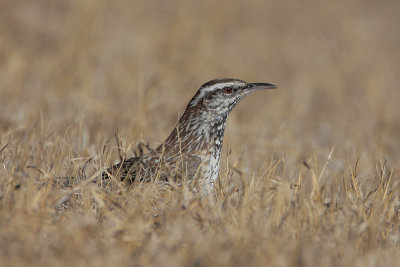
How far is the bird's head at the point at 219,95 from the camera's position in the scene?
5992 millimetres

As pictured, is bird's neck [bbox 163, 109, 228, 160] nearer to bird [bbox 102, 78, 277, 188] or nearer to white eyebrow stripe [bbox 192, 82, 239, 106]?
bird [bbox 102, 78, 277, 188]

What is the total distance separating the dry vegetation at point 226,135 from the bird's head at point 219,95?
54 centimetres

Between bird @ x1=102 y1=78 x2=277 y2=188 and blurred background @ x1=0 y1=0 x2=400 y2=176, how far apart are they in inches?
29.0

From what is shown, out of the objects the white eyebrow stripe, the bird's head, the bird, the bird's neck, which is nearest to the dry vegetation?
the bird

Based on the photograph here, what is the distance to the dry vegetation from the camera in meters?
3.88

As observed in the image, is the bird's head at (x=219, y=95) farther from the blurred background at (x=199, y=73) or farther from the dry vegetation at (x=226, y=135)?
the blurred background at (x=199, y=73)

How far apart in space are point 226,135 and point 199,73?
124 inches

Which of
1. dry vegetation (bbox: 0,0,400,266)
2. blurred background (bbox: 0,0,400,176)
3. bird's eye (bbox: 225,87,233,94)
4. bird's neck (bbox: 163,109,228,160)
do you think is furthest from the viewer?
blurred background (bbox: 0,0,400,176)

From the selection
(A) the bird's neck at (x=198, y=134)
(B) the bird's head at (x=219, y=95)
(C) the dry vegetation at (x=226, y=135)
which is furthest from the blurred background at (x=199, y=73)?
(A) the bird's neck at (x=198, y=134)

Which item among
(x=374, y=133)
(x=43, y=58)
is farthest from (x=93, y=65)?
(x=374, y=133)

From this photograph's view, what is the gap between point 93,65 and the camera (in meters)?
10.9

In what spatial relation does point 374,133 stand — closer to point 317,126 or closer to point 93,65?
point 317,126

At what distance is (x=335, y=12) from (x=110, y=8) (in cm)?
635

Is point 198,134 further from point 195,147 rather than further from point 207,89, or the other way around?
point 207,89
